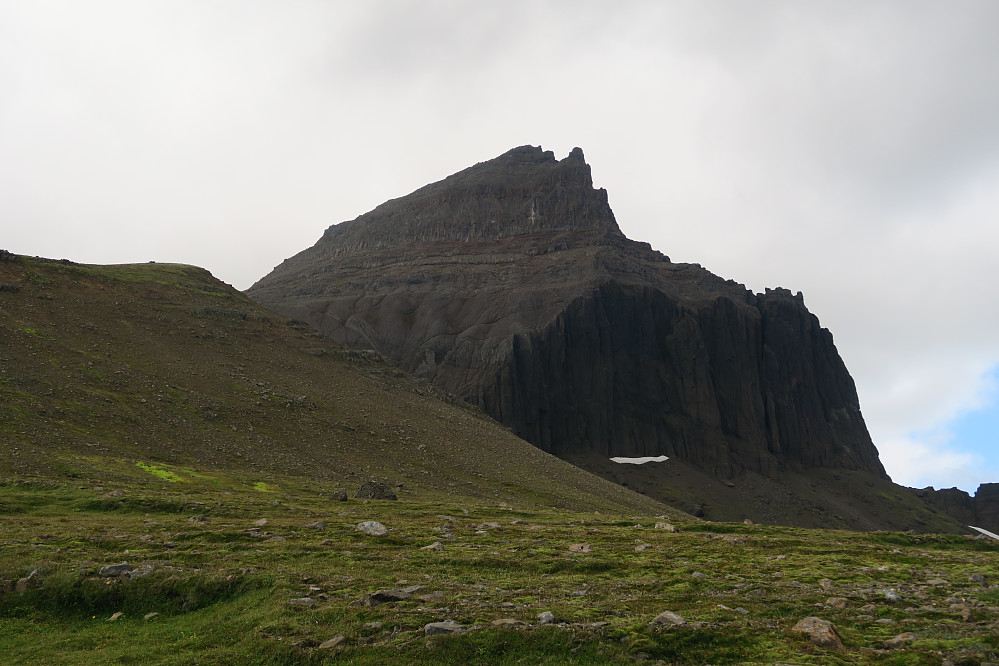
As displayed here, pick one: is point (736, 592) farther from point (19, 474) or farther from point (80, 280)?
point (80, 280)

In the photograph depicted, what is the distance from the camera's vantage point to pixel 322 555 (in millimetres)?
31031

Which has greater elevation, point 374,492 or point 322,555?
point 374,492

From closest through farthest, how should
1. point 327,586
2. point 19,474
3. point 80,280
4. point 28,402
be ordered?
point 327,586
point 19,474
point 28,402
point 80,280

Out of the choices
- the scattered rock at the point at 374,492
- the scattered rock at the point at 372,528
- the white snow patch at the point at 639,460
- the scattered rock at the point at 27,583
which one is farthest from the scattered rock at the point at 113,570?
the white snow patch at the point at 639,460

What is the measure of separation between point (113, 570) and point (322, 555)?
8208 mm

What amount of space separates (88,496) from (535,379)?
153m

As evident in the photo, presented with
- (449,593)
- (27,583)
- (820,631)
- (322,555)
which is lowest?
(27,583)

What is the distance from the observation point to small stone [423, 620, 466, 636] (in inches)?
762

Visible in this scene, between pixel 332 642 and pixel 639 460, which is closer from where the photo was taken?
pixel 332 642

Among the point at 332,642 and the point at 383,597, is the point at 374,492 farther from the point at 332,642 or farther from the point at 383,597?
the point at 332,642

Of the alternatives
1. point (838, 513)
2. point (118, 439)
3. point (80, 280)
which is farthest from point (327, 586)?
point (838, 513)

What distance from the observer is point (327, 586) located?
2497 centimetres

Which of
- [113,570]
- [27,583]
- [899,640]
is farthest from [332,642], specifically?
[899,640]

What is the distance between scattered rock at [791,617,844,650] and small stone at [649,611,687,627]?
3050 millimetres
